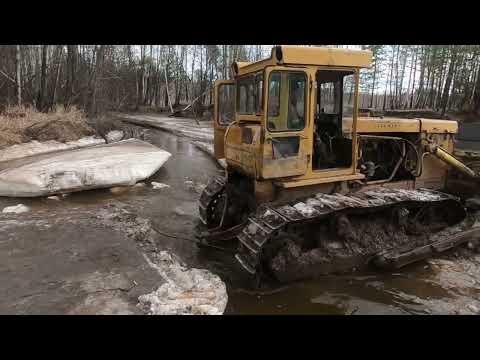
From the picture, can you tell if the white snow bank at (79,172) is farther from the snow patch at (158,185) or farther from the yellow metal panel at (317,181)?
the yellow metal panel at (317,181)

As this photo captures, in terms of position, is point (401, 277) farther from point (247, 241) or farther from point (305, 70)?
point (305, 70)

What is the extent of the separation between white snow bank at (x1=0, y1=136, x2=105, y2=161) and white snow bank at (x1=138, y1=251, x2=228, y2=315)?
7900 mm

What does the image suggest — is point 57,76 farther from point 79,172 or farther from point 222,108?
point 222,108

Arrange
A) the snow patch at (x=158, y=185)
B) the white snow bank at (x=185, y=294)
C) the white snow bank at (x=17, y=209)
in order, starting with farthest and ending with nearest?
the snow patch at (x=158, y=185) → the white snow bank at (x=17, y=209) → the white snow bank at (x=185, y=294)

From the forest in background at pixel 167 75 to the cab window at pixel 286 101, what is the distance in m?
14.5

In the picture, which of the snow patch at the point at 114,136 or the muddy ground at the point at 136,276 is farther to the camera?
the snow patch at the point at 114,136

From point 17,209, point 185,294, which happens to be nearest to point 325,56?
point 185,294

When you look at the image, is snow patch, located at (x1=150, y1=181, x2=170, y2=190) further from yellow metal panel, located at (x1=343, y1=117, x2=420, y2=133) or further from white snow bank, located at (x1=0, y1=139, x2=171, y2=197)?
yellow metal panel, located at (x1=343, y1=117, x2=420, y2=133)

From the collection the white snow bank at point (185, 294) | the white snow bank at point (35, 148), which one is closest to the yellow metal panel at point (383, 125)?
the white snow bank at point (185, 294)

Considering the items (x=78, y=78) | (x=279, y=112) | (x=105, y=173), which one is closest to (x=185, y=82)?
(x=78, y=78)

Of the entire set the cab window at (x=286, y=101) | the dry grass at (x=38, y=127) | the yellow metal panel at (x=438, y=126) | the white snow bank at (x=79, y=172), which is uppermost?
the cab window at (x=286, y=101)

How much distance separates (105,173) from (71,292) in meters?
4.43

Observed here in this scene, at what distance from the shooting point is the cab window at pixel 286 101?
444cm

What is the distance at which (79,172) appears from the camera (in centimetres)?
777
